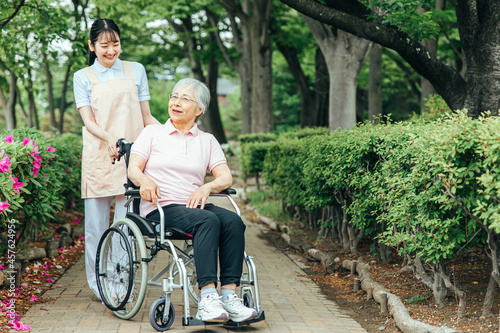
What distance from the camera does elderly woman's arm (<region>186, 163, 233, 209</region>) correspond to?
156 inches

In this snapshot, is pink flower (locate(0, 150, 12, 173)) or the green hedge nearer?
the green hedge

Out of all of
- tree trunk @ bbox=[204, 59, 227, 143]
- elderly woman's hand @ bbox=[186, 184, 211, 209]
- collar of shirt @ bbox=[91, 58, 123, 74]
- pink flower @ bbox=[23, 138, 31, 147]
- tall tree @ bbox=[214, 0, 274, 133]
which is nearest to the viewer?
elderly woman's hand @ bbox=[186, 184, 211, 209]

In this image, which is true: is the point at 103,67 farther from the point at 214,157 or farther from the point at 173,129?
the point at 214,157

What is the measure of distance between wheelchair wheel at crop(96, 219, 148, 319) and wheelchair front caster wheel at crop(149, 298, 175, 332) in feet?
0.46

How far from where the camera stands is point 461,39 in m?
6.28

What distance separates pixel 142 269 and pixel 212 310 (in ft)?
1.79

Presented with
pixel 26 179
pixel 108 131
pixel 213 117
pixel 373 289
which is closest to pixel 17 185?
pixel 26 179

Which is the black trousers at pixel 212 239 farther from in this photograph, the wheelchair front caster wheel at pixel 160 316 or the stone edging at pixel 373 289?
the stone edging at pixel 373 289

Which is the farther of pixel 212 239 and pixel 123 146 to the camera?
pixel 123 146

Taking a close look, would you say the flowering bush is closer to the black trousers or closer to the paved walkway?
the paved walkway

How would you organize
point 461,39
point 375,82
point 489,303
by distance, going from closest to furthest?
1. point 489,303
2. point 461,39
3. point 375,82

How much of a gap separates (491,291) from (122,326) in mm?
2476

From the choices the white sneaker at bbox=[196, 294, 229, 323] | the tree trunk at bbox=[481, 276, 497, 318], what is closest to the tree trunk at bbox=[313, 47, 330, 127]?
the tree trunk at bbox=[481, 276, 497, 318]

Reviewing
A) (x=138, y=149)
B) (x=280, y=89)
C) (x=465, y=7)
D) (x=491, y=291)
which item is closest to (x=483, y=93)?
(x=465, y=7)
